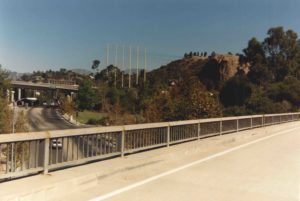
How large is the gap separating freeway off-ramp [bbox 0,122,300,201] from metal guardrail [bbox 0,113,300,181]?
0.83ft

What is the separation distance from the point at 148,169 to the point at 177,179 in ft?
4.47

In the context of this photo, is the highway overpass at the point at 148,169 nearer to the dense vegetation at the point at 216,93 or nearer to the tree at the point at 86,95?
the dense vegetation at the point at 216,93

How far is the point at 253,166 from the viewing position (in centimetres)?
1289

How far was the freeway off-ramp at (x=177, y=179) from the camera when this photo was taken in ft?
26.9

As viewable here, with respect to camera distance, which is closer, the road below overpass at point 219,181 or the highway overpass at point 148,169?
the highway overpass at point 148,169

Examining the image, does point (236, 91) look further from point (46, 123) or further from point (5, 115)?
point (5, 115)

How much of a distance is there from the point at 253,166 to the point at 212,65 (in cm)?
15239

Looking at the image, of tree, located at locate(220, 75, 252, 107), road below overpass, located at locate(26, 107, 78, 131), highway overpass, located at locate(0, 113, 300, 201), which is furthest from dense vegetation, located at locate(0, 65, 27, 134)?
tree, located at locate(220, 75, 252, 107)

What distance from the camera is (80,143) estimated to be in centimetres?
1026

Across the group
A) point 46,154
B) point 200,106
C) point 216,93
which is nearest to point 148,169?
point 46,154

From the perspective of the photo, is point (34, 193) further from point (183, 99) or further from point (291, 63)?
point (291, 63)

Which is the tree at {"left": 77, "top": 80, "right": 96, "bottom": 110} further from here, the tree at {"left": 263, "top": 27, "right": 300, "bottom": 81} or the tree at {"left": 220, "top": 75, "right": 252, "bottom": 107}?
the tree at {"left": 263, "top": 27, "right": 300, "bottom": 81}

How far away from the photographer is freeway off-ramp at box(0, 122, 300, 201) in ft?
26.9

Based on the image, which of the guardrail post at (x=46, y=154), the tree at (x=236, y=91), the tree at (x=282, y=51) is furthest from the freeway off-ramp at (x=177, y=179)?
the tree at (x=282, y=51)
